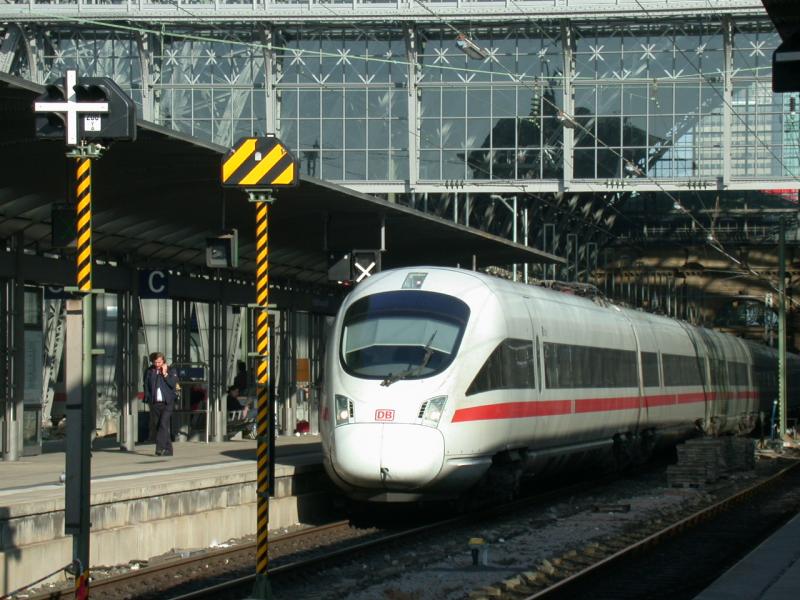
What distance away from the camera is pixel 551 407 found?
65.4ft

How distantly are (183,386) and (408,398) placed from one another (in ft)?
32.2

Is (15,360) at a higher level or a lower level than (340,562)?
higher

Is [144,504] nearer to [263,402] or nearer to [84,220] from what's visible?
[263,402]

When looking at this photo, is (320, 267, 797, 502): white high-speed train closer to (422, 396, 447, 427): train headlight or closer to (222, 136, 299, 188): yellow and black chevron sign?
(422, 396, 447, 427): train headlight

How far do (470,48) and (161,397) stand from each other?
1828 centimetres

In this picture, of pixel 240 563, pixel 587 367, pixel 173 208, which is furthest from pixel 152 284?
pixel 240 563

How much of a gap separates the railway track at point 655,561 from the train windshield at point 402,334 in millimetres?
2870

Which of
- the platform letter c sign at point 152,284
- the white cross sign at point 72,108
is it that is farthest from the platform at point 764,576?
the platform letter c sign at point 152,284

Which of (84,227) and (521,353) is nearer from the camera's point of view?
(84,227)

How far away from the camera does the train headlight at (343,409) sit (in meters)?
16.3

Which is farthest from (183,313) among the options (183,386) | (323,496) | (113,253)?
(323,496)

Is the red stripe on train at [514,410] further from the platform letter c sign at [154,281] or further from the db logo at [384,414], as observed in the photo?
the platform letter c sign at [154,281]

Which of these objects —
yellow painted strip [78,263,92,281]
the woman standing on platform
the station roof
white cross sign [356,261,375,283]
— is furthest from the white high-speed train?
yellow painted strip [78,263,92,281]

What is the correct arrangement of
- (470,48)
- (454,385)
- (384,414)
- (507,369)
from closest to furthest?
1. (384,414)
2. (454,385)
3. (507,369)
4. (470,48)
